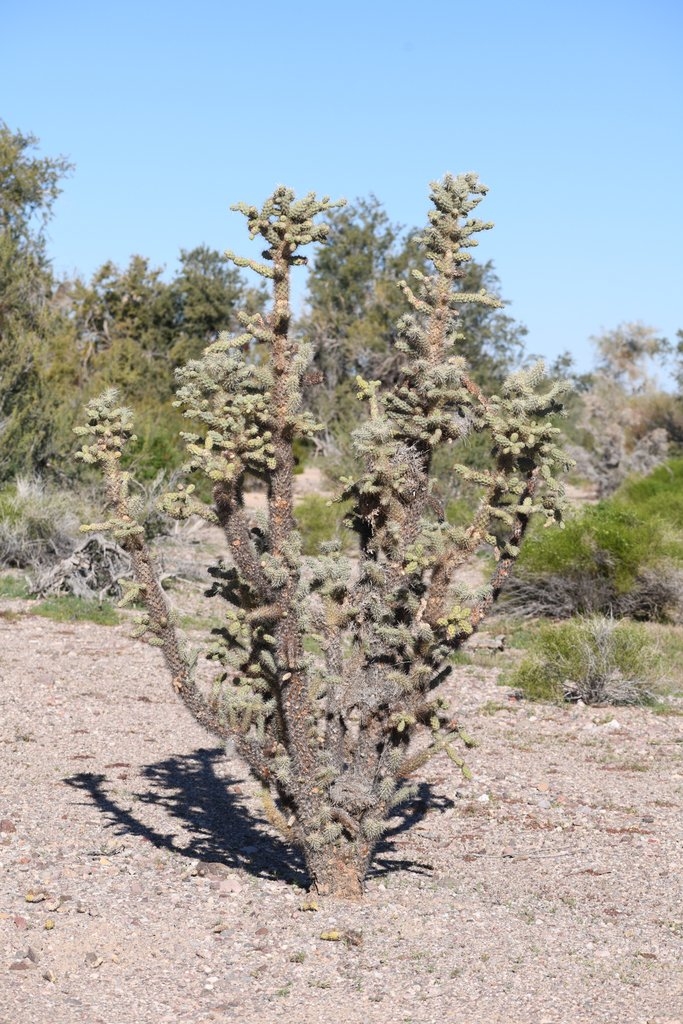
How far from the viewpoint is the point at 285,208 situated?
4.45m

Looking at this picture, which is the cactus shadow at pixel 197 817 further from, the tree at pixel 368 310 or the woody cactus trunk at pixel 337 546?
the tree at pixel 368 310

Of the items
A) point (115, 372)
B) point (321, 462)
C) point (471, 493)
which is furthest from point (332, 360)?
point (471, 493)

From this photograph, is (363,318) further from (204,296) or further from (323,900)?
(323,900)

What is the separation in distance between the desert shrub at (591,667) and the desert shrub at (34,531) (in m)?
6.08

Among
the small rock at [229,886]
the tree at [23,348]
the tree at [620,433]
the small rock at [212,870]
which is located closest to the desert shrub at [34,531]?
the tree at [23,348]

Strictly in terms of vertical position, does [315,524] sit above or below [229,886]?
above

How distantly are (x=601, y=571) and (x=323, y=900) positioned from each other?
8.07m

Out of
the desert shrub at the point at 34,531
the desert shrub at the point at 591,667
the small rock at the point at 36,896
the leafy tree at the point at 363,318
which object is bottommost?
the small rock at the point at 36,896

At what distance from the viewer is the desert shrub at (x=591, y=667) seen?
9.38m

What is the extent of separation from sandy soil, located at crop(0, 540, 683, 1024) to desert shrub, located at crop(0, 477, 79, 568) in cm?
547

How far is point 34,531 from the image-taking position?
45.4 feet

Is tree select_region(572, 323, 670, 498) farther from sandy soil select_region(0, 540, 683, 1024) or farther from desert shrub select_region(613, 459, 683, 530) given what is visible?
sandy soil select_region(0, 540, 683, 1024)

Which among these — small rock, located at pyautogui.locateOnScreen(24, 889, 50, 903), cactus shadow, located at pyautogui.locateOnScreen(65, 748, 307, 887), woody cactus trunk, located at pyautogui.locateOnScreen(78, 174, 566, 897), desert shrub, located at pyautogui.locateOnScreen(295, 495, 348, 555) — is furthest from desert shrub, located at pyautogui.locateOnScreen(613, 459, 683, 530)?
small rock, located at pyautogui.locateOnScreen(24, 889, 50, 903)

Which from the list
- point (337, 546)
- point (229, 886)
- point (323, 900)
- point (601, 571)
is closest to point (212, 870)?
point (229, 886)
